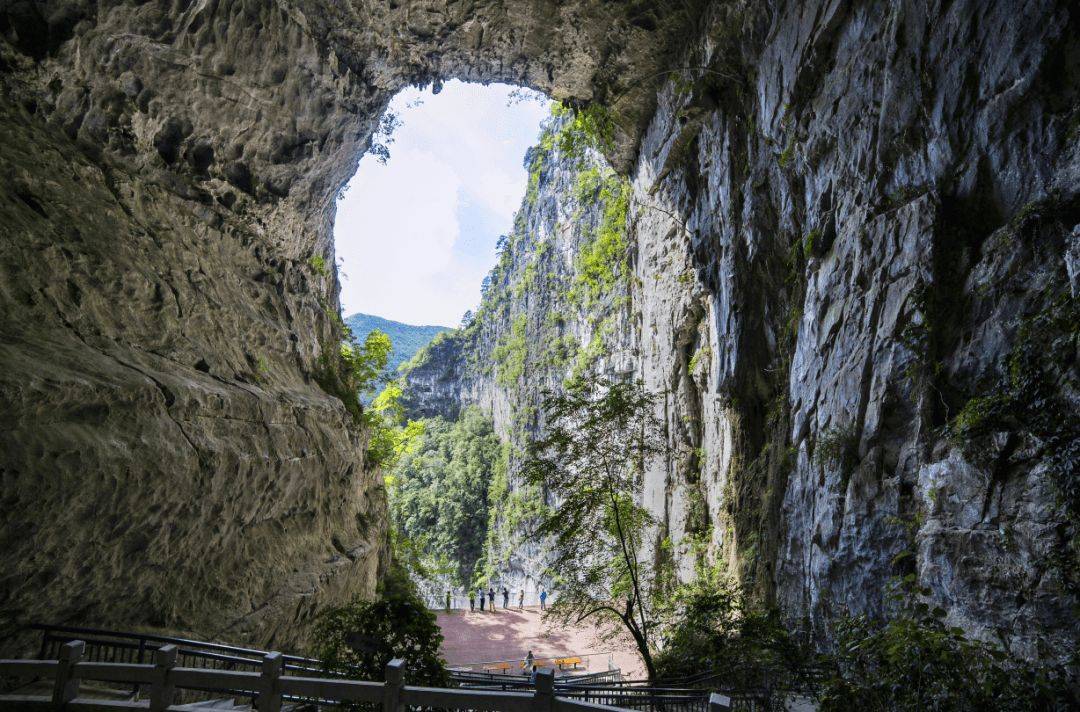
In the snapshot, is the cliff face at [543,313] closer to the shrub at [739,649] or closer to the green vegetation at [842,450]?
the green vegetation at [842,450]

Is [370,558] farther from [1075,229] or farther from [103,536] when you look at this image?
[1075,229]

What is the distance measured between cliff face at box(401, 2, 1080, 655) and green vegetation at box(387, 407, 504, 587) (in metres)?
35.9

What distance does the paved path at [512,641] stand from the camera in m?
20.4

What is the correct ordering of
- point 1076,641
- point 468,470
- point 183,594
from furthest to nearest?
point 468,470
point 183,594
point 1076,641

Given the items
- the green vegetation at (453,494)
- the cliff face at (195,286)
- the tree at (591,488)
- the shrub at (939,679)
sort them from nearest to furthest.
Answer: the shrub at (939,679) → the cliff face at (195,286) → the tree at (591,488) → the green vegetation at (453,494)

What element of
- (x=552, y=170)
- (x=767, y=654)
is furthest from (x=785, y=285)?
(x=552, y=170)

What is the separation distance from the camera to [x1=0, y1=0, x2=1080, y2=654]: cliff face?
18.4ft

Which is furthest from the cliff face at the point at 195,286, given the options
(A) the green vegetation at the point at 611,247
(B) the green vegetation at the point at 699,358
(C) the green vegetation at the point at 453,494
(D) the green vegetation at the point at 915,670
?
(C) the green vegetation at the point at 453,494

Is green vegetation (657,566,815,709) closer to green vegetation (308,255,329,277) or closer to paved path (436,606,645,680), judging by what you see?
paved path (436,606,645,680)

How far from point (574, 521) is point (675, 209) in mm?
10697

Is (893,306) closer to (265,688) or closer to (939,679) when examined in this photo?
(939,679)

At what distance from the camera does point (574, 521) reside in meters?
12.1

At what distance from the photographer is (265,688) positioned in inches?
159

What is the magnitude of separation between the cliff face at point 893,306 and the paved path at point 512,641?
8.03 meters
